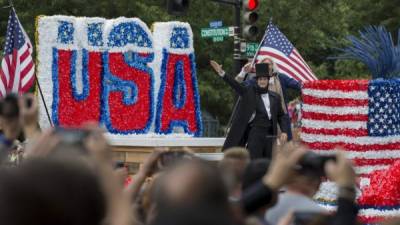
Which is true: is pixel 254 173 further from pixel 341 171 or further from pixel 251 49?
pixel 251 49

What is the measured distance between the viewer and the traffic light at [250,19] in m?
19.2

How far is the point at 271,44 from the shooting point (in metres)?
17.8

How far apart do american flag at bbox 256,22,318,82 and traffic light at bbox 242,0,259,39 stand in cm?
117

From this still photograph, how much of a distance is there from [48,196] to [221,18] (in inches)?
1025

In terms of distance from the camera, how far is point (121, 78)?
16.8 metres

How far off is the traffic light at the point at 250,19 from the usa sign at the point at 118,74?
2.05 meters

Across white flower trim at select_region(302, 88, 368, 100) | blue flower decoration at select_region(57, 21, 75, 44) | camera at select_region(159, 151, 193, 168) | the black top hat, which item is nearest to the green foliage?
blue flower decoration at select_region(57, 21, 75, 44)

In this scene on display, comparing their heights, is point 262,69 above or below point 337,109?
above

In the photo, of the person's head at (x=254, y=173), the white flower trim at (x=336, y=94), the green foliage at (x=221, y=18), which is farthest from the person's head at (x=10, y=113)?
the green foliage at (x=221, y=18)

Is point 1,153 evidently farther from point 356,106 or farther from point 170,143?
point 170,143

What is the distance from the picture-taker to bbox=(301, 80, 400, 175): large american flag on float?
12.4 m

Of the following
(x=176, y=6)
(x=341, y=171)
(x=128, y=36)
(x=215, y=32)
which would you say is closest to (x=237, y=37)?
(x=215, y=32)

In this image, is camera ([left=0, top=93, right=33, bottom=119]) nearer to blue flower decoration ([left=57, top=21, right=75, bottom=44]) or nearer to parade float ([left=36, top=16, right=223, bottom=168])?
parade float ([left=36, top=16, right=223, bottom=168])

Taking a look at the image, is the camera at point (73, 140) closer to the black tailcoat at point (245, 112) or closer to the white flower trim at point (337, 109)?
the white flower trim at point (337, 109)
